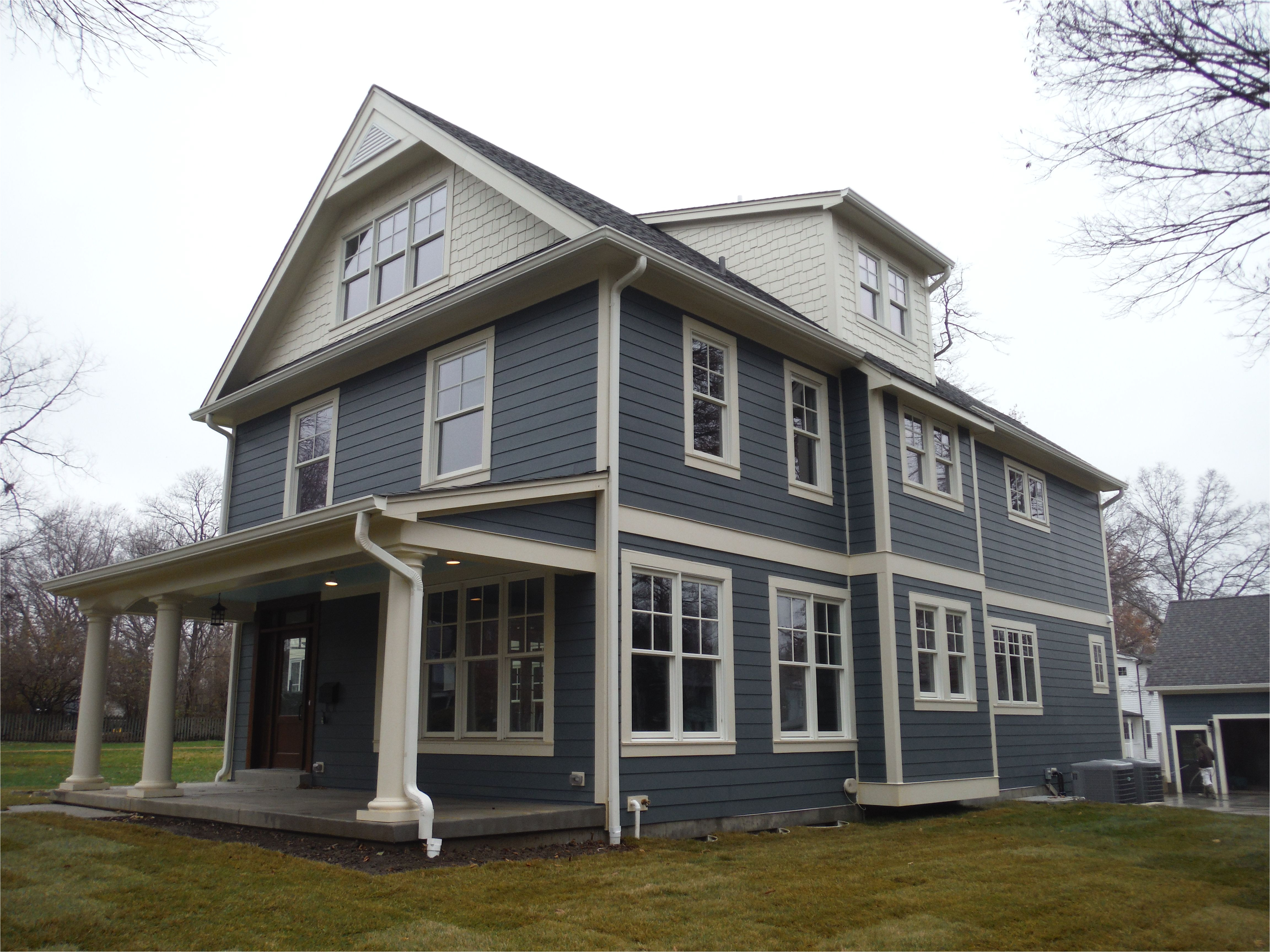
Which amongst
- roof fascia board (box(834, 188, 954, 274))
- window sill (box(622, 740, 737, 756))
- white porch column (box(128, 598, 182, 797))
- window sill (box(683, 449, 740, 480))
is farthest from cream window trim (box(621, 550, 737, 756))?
roof fascia board (box(834, 188, 954, 274))

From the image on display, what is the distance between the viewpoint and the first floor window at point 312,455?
Result: 13914 mm

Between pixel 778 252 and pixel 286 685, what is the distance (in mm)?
8870

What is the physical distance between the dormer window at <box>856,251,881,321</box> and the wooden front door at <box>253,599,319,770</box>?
8347 millimetres

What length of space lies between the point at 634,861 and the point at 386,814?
2.01 m

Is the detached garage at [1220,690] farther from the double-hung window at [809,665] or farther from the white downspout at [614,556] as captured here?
the white downspout at [614,556]

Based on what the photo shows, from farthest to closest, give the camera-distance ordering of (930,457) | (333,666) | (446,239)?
(930,457)
(333,666)
(446,239)

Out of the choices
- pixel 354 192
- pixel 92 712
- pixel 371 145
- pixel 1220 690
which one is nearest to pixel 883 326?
pixel 371 145

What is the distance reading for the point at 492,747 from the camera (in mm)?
10555

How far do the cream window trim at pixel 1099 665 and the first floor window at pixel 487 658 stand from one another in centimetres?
1182

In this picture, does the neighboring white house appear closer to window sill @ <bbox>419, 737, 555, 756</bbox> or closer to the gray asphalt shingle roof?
the gray asphalt shingle roof

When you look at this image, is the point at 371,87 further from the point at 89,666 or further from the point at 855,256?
the point at 89,666

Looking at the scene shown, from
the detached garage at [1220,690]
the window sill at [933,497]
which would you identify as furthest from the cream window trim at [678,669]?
the detached garage at [1220,690]

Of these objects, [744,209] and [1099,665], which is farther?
[1099,665]

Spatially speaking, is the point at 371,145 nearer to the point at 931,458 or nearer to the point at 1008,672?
the point at 931,458
